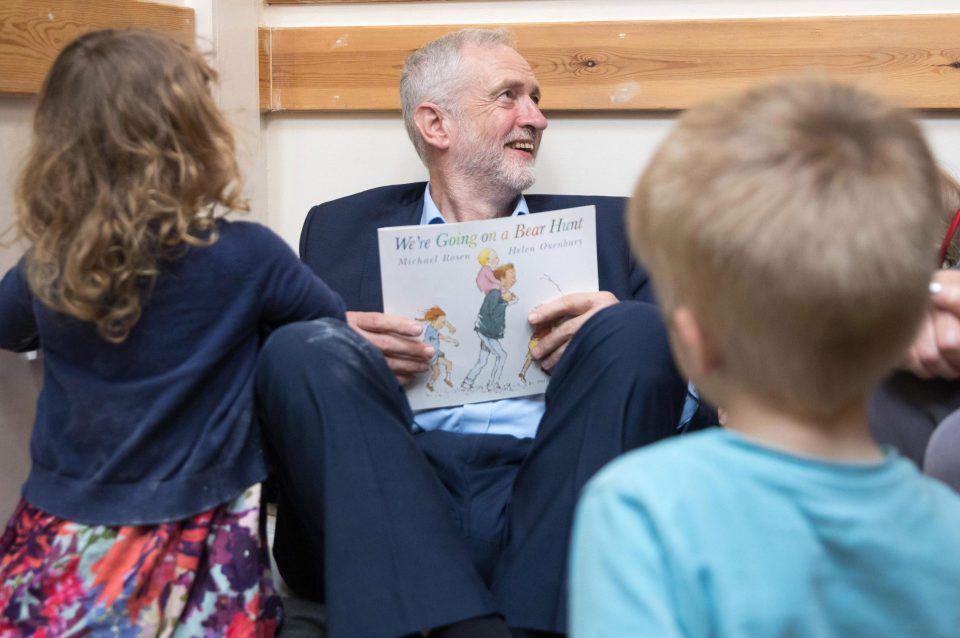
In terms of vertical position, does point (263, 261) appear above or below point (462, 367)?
above

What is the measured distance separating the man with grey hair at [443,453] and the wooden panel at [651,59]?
0.37 m

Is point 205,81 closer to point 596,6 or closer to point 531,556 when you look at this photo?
point 531,556

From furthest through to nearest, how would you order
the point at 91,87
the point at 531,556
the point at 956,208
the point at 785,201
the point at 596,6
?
the point at 596,6 < the point at 956,208 < the point at 531,556 < the point at 91,87 < the point at 785,201

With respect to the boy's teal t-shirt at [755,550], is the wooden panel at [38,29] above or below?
above

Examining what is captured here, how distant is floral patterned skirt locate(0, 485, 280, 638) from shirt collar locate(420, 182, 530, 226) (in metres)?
0.83

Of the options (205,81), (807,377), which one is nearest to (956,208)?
(807,377)

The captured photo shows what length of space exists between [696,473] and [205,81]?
873 mm

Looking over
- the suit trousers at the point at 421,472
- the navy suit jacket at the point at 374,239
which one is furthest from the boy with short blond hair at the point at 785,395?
the navy suit jacket at the point at 374,239

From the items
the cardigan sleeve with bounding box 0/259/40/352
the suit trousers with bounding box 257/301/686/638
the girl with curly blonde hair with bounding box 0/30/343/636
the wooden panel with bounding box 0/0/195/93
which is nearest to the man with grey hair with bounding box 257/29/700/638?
the suit trousers with bounding box 257/301/686/638

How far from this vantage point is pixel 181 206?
1.28 metres

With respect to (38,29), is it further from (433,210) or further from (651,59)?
(651,59)

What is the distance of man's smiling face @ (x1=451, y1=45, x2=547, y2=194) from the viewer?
2.07 m

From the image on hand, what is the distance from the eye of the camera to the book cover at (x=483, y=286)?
5.39 feet

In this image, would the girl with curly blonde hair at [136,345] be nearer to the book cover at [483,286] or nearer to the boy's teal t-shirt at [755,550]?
the book cover at [483,286]
